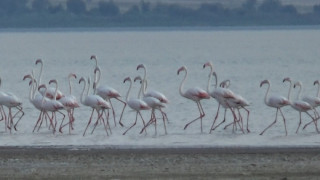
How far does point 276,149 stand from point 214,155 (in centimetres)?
86

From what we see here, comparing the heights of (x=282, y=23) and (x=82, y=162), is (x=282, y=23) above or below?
above

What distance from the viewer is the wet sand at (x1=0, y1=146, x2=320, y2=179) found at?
11.4 m

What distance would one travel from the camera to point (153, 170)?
11883 millimetres

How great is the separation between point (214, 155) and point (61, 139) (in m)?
3.81

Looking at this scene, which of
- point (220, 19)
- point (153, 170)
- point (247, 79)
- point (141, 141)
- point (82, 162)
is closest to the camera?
point (153, 170)

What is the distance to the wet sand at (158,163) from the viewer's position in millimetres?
11414

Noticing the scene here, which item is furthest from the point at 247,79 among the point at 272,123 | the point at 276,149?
the point at 276,149

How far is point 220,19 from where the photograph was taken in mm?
145875

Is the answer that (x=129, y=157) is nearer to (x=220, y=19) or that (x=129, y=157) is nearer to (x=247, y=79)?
(x=247, y=79)

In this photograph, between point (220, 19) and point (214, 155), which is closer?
point (214, 155)

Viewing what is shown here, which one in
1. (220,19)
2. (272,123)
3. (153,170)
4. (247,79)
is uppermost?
(220,19)

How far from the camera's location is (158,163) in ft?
41.3

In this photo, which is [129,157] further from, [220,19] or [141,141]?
[220,19]

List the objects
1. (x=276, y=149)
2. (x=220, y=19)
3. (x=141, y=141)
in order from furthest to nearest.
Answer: (x=220, y=19) → (x=141, y=141) → (x=276, y=149)
